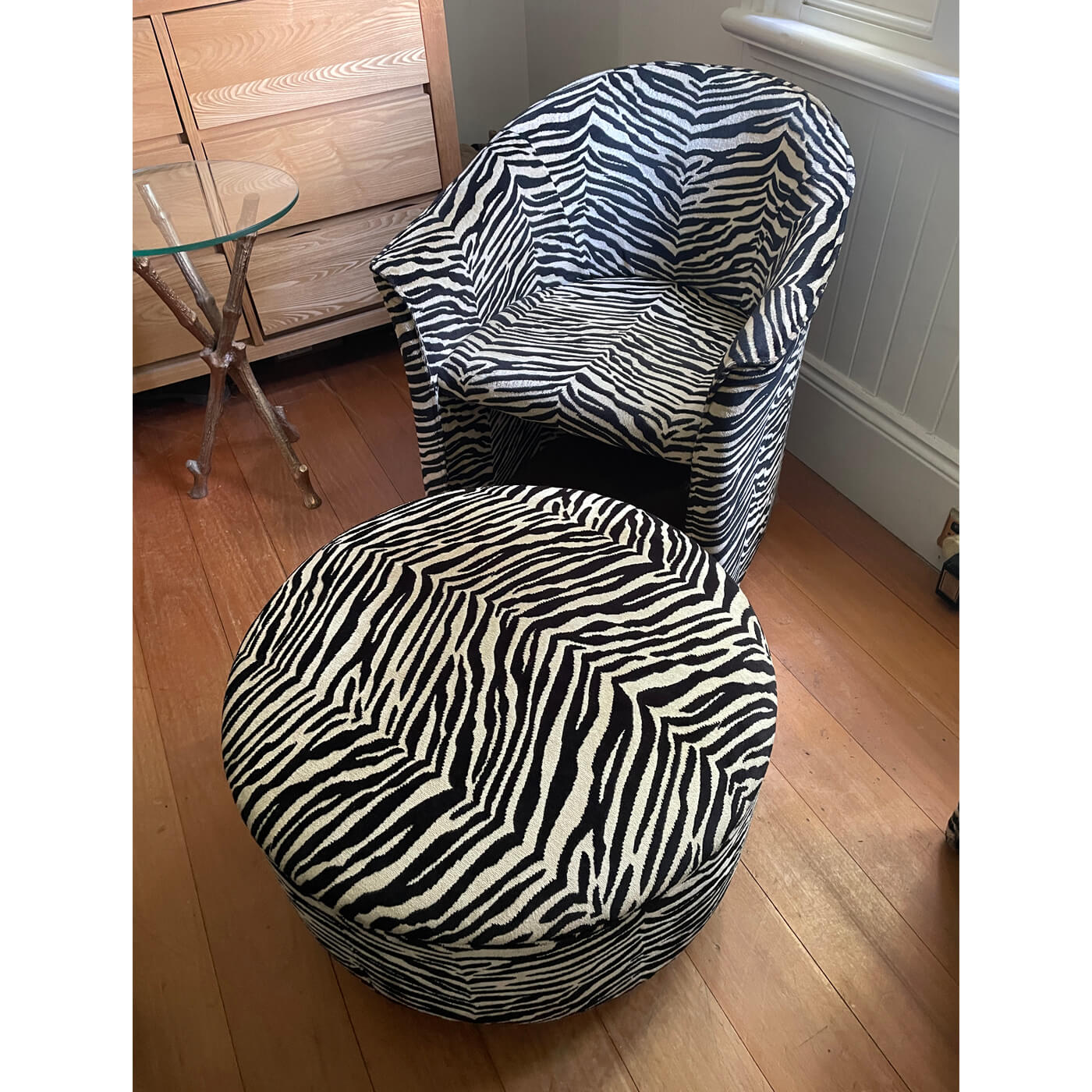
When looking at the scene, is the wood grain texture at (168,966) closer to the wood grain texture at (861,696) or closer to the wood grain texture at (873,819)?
the wood grain texture at (873,819)

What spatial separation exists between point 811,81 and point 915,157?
0.31 metres

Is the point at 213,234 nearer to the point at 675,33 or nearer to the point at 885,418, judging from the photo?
the point at 675,33

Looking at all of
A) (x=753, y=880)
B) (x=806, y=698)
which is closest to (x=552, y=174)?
(x=806, y=698)

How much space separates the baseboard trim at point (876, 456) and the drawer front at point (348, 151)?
1056 millimetres

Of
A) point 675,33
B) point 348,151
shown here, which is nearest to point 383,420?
point 348,151

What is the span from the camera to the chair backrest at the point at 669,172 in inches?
60.9

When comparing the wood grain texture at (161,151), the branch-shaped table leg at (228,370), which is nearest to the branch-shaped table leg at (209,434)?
the branch-shaped table leg at (228,370)

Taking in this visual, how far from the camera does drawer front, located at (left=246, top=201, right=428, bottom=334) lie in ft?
6.75

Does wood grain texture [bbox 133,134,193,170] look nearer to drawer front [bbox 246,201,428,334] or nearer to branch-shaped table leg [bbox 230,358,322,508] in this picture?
drawer front [bbox 246,201,428,334]

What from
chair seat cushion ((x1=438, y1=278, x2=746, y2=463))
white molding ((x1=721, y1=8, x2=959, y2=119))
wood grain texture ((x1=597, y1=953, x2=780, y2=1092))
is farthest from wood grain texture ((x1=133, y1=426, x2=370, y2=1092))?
white molding ((x1=721, y1=8, x2=959, y2=119))

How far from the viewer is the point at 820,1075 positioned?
1095 mm
